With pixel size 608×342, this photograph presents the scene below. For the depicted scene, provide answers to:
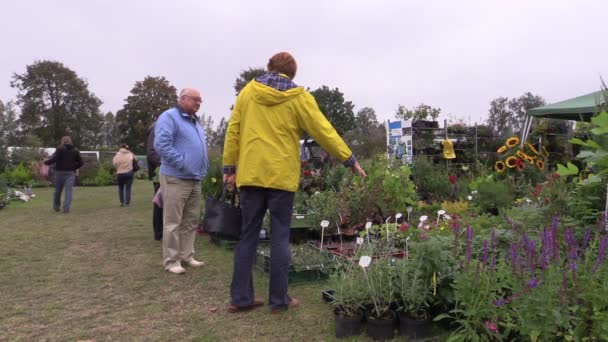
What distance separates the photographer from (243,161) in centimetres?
301

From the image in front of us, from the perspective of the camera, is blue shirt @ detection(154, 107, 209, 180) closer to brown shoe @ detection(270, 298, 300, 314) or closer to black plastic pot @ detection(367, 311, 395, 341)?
brown shoe @ detection(270, 298, 300, 314)

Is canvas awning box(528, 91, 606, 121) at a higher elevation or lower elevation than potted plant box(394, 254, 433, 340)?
higher

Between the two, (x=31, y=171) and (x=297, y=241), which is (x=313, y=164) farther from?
(x=31, y=171)

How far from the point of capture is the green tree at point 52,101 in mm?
39812

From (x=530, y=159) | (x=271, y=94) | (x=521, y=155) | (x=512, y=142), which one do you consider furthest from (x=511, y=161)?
(x=271, y=94)

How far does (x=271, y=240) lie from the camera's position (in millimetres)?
3105

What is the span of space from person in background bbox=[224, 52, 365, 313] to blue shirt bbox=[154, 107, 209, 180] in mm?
1144

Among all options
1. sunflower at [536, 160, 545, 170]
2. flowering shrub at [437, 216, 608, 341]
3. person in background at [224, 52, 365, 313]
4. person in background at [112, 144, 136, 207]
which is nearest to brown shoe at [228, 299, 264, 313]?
person in background at [224, 52, 365, 313]

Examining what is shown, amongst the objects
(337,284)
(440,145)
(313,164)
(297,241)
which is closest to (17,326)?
(337,284)

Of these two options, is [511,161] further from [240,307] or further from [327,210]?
[240,307]

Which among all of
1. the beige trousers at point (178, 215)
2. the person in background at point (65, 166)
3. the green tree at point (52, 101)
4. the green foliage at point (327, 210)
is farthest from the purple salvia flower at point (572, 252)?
the green tree at point (52, 101)

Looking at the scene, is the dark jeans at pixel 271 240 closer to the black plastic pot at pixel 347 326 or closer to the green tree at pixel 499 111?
the black plastic pot at pixel 347 326

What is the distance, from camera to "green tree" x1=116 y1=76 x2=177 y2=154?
38.9 meters

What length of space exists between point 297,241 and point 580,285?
3.57 m
